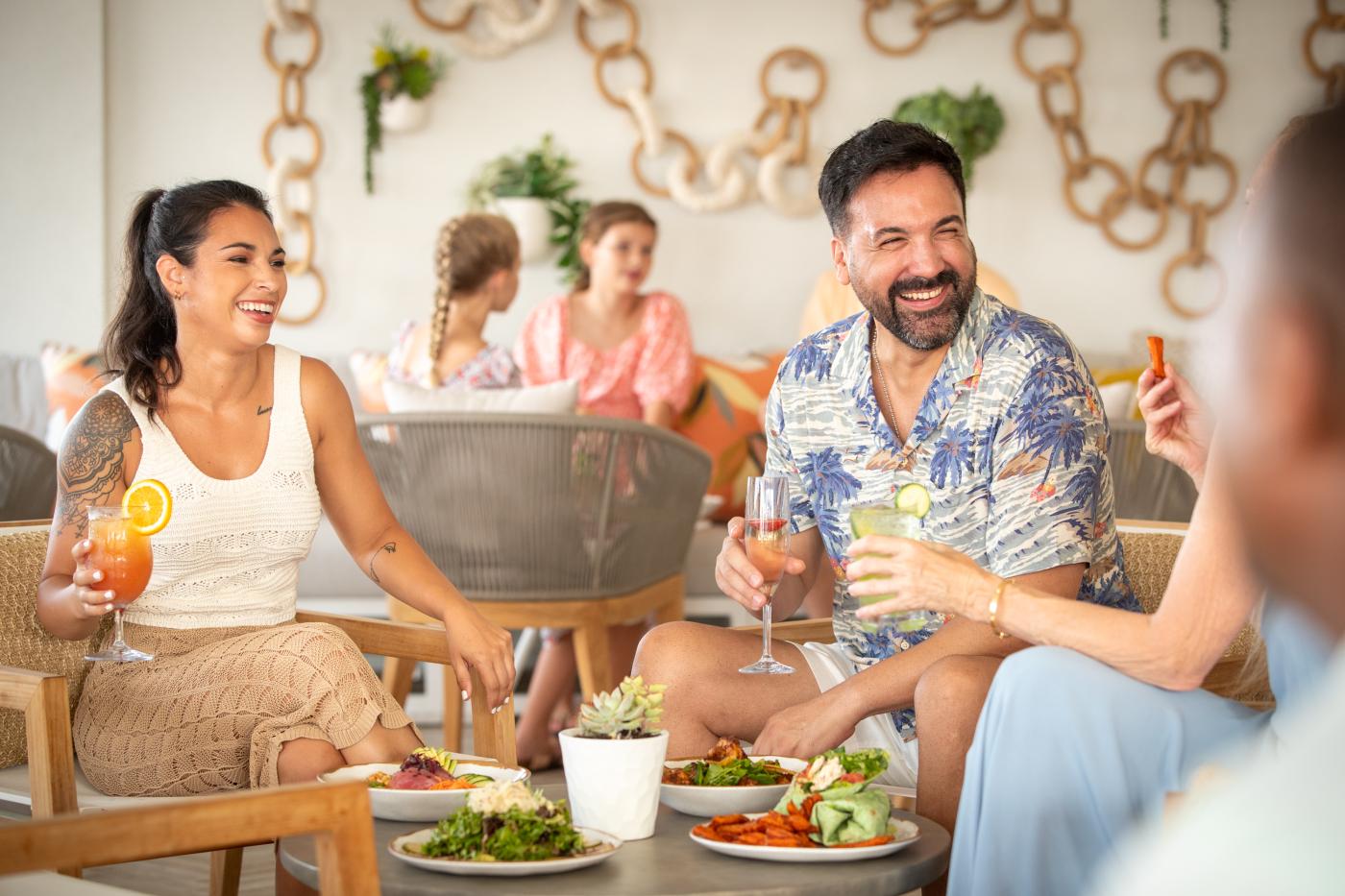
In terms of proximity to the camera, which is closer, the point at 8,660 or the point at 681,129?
the point at 8,660

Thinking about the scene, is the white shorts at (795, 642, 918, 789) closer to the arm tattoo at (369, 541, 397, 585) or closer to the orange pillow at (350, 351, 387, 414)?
the arm tattoo at (369, 541, 397, 585)

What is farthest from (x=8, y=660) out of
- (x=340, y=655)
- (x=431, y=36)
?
(x=431, y=36)

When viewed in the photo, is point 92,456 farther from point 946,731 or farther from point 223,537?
point 946,731

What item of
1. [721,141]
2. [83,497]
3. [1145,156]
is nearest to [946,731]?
[83,497]

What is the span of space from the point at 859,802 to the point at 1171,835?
66 cm

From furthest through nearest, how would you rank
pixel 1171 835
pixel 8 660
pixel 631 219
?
pixel 631 219
pixel 8 660
pixel 1171 835

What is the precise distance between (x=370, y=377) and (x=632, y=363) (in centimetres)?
94

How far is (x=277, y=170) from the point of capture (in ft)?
18.0

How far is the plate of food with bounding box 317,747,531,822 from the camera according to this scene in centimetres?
155

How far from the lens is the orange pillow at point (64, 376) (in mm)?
4836

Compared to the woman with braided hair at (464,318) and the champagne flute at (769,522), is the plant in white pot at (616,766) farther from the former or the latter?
the woman with braided hair at (464,318)

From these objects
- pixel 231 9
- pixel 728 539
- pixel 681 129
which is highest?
pixel 231 9

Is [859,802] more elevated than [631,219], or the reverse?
[631,219]

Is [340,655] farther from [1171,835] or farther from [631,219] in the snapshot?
[631,219]
